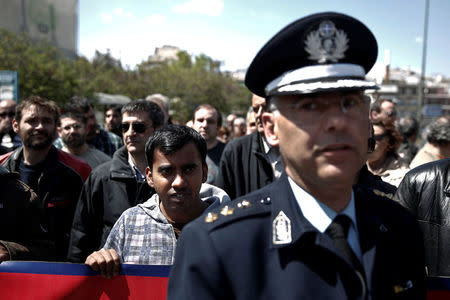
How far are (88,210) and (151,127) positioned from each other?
3.19ft

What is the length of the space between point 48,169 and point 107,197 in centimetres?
82

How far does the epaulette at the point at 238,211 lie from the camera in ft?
4.91

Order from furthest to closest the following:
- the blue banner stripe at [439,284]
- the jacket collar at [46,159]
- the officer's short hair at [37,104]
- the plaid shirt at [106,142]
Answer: the plaid shirt at [106,142]
the officer's short hair at [37,104]
the jacket collar at [46,159]
the blue banner stripe at [439,284]

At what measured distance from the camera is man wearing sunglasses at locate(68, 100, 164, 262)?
11.5ft

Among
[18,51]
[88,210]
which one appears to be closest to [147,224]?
[88,210]

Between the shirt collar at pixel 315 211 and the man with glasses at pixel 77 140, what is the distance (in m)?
4.16

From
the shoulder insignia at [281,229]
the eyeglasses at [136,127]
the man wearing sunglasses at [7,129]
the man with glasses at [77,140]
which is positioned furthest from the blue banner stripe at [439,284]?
the man wearing sunglasses at [7,129]

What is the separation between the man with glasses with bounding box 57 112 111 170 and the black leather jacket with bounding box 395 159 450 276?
3.66 m

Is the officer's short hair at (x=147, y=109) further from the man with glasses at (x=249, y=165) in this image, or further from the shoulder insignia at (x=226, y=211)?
the shoulder insignia at (x=226, y=211)

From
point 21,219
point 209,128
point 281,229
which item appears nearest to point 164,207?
point 21,219

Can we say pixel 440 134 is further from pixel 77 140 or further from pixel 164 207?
pixel 77 140

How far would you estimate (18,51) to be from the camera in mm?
21047

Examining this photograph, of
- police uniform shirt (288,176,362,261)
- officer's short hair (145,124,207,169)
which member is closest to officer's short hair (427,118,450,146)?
officer's short hair (145,124,207,169)

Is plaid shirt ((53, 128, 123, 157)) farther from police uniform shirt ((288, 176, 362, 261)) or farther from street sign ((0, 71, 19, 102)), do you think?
police uniform shirt ((288, 176, 362, 261))
